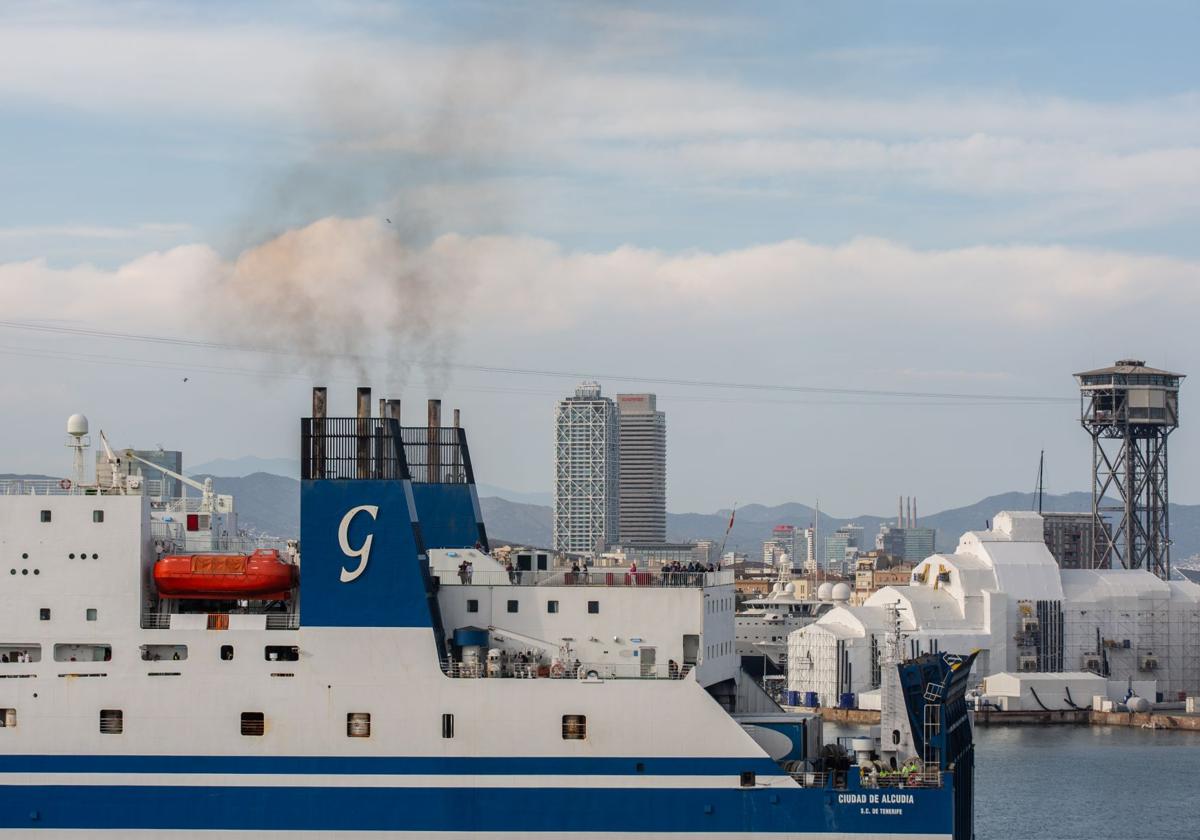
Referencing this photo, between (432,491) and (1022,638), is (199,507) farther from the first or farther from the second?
(1022,638)

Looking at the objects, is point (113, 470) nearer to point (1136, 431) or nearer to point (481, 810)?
point (481, 810)

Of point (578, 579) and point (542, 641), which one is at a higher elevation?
point (578, 579)

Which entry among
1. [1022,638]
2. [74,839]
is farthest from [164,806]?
[1022,638]

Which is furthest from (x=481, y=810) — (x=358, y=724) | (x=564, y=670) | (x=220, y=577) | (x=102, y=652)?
(x=102, y=652)

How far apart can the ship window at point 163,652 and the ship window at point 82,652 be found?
1.93ft

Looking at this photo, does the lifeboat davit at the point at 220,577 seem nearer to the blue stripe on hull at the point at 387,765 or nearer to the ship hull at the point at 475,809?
the blue stripe on hull at the point at 387,765

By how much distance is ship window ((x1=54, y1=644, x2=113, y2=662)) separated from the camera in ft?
92.5

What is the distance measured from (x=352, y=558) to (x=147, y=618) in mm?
3575

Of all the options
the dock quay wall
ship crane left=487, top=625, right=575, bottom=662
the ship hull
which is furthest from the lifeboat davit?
the dock quay wall

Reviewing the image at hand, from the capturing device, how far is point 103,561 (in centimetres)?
2833

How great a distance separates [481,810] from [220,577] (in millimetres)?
5822

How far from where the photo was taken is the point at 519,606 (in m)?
28.7

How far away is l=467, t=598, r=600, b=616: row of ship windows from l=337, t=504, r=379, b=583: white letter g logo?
203 cm

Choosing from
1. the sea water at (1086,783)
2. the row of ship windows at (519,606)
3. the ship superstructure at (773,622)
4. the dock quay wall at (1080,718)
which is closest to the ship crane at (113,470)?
the row of ship windows at (519,606)
